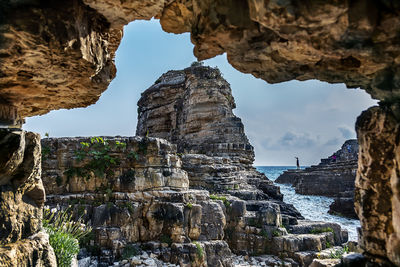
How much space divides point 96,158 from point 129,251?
3.50 m

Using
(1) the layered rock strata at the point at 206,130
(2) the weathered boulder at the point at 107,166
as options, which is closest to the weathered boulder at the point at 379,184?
(2) the weathered boulder at the point at 107,166

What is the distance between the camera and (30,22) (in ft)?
8.64

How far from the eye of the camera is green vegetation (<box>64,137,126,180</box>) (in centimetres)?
935

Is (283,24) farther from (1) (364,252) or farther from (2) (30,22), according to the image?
(1) (364,252)

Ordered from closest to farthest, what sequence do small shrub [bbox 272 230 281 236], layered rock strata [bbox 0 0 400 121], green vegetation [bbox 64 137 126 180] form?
1. layered rock strata [bbox 0 0 400 121]
2. green vegetation [bbox 64 137 126 180]
3. small shrub [bbox 272 230 281 236]

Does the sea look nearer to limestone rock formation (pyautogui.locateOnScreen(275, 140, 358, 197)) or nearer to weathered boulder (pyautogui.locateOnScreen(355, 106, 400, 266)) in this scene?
limestone rock formation (pyautogui.locateOnScreen(275, 140, 358, 197))

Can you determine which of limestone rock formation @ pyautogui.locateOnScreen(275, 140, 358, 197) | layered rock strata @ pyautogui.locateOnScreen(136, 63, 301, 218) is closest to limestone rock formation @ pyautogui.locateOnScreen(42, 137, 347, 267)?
layered rock strata @ pyautogui.locateOnScreen(136, 63, 301, 218)

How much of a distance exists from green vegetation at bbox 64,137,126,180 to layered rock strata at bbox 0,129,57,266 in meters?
5.28

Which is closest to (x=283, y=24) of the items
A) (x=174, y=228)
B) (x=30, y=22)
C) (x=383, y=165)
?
(x=383, y=165)

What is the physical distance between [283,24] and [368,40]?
769 mm

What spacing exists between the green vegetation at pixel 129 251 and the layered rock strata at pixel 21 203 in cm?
414

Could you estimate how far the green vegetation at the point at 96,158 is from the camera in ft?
30.7

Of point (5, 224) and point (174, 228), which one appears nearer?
point (5, 224)

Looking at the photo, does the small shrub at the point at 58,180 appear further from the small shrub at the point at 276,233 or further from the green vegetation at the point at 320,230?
the green vegetation at the point at 320,230
